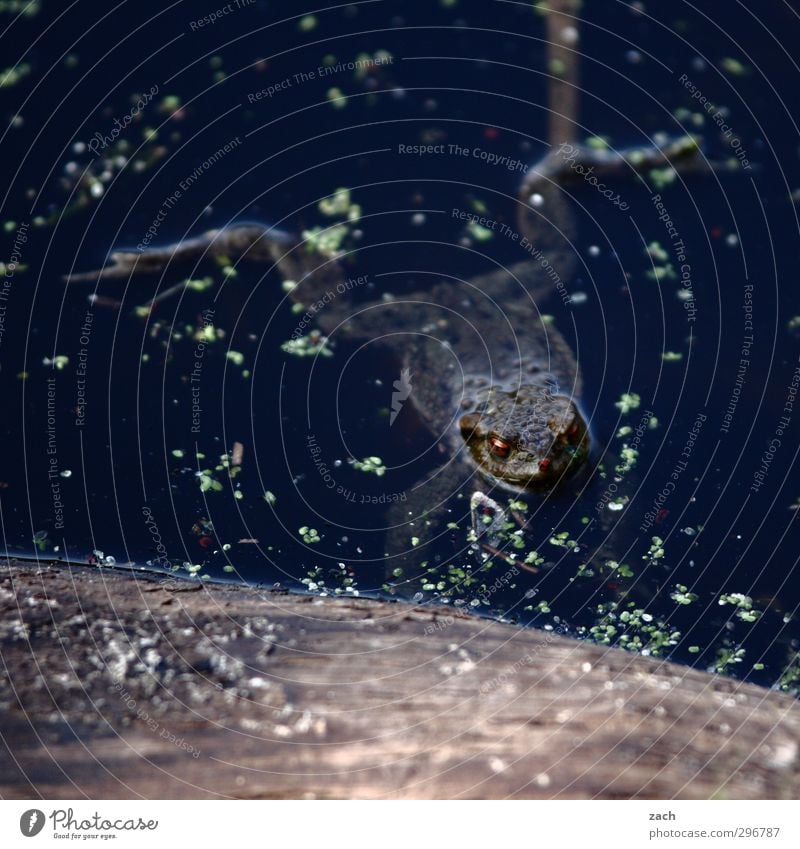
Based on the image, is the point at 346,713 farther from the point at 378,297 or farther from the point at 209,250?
the point at 209,250

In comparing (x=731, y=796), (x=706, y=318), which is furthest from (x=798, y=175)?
(x=731, y=796)
